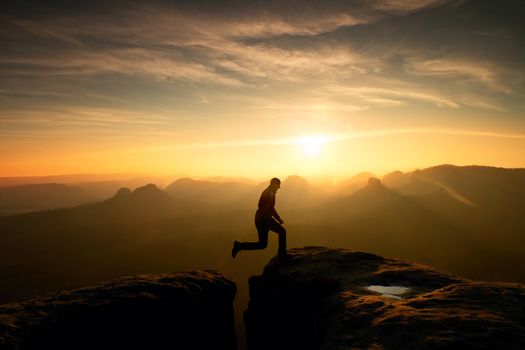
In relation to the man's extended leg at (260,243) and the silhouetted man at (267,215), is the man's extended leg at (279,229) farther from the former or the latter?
the man's extended leg at (260,243)

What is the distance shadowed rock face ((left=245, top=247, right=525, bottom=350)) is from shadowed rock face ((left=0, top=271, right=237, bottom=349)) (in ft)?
7.81

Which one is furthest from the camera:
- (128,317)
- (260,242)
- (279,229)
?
(260,242)

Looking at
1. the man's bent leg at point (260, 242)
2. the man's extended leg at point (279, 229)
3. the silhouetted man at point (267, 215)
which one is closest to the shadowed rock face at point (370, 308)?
the man's extended leg at point (279, 229)

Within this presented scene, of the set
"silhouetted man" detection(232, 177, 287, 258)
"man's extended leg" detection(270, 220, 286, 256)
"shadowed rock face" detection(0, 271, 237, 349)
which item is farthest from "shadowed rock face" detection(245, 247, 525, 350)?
"shadowed rock face" detection(0, 271, 237, 349)

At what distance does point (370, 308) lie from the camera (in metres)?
9.07

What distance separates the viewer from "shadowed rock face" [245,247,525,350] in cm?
696

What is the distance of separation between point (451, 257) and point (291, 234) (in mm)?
55710

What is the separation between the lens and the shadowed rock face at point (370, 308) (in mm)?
6957

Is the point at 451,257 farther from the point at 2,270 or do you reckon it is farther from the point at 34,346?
the point at 2,270

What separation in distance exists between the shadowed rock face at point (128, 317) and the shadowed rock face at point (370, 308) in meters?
2.38

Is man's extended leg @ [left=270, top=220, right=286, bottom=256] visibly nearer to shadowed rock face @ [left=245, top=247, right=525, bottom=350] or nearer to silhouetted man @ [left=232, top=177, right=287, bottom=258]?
silhouetted man @ [left=232, top=177, right=287, bottom=258]

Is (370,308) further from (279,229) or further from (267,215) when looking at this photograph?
(267,215)

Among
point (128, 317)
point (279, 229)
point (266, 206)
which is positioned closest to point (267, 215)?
point (266, 206)

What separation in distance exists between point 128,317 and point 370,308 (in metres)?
7.62
